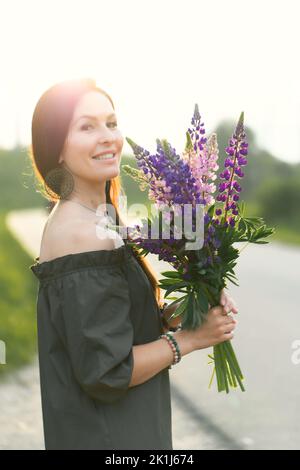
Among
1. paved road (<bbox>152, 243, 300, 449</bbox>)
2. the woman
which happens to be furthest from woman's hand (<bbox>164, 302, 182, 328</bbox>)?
paved road (<bbox>152, 243, 300, 449</bbox>)

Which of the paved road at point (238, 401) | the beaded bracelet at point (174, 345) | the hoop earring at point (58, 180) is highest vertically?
the hoop earring at point (58, 180)

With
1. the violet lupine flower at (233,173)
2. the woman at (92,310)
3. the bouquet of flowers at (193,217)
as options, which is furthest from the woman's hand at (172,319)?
the violet lupine flower at (233,173)

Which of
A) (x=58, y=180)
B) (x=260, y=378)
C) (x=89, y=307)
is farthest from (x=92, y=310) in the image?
(x=260, y=378)

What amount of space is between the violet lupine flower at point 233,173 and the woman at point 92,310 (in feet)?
0.99

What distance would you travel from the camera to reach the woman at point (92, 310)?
7.51ft

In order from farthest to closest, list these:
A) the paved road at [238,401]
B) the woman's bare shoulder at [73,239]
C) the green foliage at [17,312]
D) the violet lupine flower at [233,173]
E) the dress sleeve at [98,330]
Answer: the green foliage at [17,312] → the paved road at [238,401] → the violet lupine flower at [233,173] → the woman's bare shoulder at [73,239] → the dress sleeve at [98,330]

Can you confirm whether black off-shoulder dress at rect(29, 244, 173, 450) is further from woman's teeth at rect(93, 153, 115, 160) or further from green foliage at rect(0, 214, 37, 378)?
green foliage at rect(0, 214, 37, 378)

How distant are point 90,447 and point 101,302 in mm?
503

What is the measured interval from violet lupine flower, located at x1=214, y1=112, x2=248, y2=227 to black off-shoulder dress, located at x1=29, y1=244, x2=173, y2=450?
0.34 metres

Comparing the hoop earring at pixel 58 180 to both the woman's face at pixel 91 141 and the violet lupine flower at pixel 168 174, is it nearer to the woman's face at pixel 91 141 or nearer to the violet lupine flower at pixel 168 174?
the woman's face at pixel 91 141

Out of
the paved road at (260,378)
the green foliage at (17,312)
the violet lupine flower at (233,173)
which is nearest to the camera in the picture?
the violet lupine flower at (233,173)

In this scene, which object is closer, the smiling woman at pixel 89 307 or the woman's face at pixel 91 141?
the smiling woman at pixel 89 307
